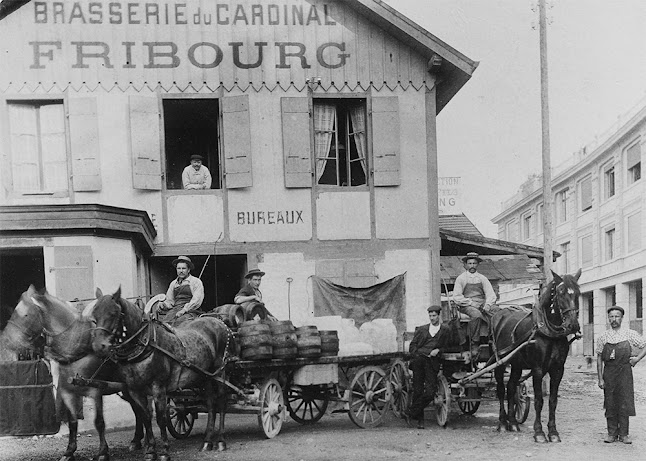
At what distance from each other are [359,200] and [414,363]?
4.29 metres

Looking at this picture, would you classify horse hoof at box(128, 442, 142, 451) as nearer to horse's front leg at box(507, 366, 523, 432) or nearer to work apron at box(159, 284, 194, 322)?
work apron at box(159, 284, 194, 322)

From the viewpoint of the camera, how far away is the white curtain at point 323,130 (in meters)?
14.4

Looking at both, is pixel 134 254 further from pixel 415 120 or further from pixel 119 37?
pixel 415 120

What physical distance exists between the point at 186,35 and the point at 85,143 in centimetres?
272

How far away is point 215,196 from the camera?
45.8 feet

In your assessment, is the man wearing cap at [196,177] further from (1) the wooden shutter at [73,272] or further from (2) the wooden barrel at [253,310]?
(2) the wooden barrel at [253,310]

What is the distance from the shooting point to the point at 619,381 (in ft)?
29.8

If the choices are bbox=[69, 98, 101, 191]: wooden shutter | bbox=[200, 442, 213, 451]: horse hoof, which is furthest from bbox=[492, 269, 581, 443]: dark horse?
bbox=[69, 98, 101, 191]: wooden shutter

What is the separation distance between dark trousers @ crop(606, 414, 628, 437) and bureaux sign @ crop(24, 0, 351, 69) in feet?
26.7

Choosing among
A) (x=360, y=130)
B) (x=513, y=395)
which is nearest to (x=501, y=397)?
(x=513, y=395)

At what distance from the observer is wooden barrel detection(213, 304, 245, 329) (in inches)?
394

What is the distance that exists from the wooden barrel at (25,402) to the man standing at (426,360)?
507cm

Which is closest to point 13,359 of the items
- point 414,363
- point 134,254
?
point 134,254

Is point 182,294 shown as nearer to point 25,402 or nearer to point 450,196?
point 25,402
